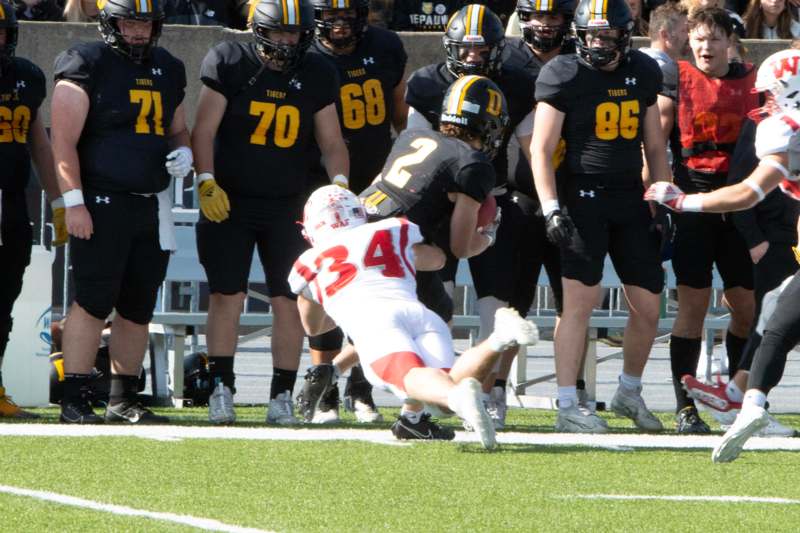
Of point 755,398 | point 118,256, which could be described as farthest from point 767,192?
point 118,256

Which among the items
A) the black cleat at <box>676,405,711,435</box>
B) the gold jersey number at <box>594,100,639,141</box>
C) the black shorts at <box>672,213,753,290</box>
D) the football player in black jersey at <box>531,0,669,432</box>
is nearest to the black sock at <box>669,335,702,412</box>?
the black cleat at <box>676,405,711,435</box>

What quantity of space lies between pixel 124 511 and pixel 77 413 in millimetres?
2461

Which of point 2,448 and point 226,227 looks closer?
point 2,448

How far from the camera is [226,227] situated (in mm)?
7102

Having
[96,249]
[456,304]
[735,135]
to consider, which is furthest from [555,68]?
[456,304]

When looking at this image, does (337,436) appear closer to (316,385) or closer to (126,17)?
(316,385)

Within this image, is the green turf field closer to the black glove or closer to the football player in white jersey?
the football player in white jersey

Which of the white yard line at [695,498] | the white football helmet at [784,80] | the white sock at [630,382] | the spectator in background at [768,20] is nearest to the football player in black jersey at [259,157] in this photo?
the white sock at [630,382]

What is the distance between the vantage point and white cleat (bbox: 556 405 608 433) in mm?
6945

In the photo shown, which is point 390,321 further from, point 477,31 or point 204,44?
point 204,44

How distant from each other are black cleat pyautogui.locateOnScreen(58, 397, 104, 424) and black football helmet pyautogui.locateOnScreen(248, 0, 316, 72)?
1732 mm

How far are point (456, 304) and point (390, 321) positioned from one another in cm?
497

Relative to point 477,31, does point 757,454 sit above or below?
below

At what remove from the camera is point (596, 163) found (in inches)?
279
